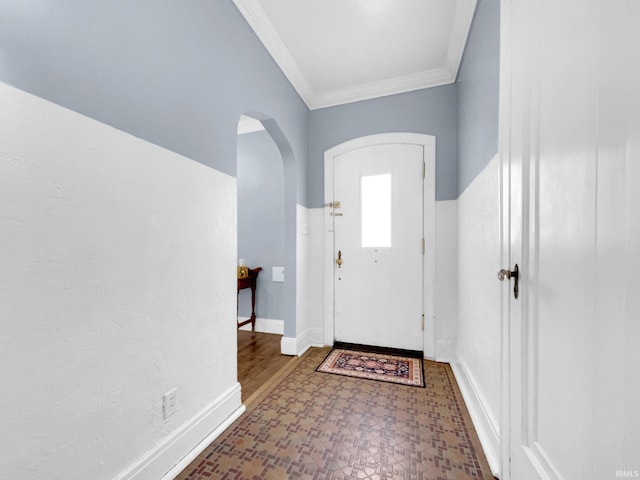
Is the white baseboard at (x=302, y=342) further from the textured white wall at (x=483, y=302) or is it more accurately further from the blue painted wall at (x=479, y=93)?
the blue painted wall at (x=479, y=93)

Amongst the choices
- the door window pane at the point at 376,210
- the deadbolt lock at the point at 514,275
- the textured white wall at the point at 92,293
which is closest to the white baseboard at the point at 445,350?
the door window pane at the point at 376,210

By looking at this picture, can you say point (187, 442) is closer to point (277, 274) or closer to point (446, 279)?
point (277, 274)

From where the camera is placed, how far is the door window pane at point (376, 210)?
267 cm

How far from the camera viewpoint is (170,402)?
1254 millimetres

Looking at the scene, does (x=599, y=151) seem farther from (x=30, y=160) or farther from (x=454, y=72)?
(x=454, y=72)

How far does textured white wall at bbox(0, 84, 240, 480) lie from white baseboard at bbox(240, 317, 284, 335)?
5.95 feet

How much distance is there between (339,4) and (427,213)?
174 cm

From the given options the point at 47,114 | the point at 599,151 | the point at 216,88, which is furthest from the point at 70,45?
the point at 599,151

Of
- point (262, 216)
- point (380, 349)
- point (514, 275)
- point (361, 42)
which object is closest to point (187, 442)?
point (514, 275)

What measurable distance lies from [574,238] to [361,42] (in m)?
2.17

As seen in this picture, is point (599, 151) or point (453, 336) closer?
point (599, 151)

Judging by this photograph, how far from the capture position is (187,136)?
136cm

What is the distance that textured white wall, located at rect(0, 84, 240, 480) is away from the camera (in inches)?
30.3

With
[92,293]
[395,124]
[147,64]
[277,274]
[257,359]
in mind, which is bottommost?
[257,359]
